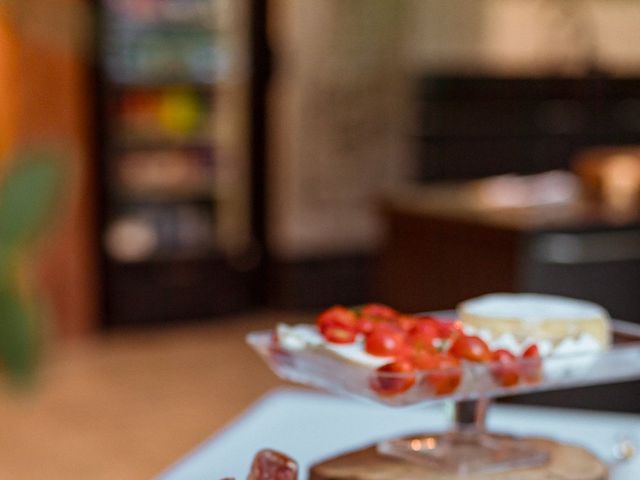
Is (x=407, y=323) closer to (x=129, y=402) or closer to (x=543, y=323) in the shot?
(x=543, y=323)

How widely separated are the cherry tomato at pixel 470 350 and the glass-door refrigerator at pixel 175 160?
18.2 ft

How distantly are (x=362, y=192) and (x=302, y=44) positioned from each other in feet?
3.42

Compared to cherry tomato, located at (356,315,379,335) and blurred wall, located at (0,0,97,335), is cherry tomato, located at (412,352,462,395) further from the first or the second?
blurred wall, located at (0,0,97,335)

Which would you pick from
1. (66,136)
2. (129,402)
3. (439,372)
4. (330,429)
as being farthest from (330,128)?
(439,372)

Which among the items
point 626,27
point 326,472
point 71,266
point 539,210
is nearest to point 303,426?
point 326,472

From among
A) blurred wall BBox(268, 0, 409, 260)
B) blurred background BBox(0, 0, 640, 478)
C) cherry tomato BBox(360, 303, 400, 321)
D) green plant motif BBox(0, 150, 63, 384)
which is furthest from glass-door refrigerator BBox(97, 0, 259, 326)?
green plant motif BBox(0, 150, 63, 384)

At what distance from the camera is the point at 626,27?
8.38 meters

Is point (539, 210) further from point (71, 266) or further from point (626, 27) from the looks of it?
point (626, 27)

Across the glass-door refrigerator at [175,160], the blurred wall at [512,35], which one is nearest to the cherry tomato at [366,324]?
the glass-door refrigerator at [175,160]

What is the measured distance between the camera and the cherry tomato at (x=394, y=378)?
1384mm

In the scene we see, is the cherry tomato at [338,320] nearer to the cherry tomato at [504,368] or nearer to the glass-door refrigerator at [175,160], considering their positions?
the cherry tomato at [504,368]

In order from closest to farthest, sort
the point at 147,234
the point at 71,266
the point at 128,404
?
the point at 128,404, the point at 71,266, the point at 147,234

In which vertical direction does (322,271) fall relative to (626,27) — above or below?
below

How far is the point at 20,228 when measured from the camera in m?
0.92
